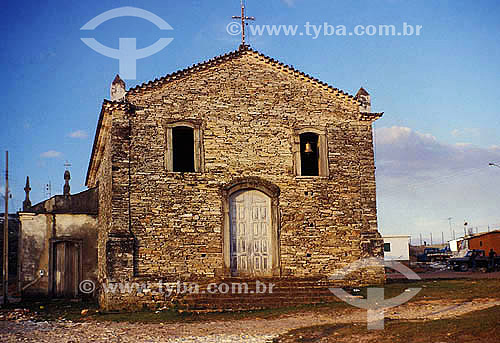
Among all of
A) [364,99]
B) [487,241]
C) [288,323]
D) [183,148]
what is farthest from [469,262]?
[288,323]

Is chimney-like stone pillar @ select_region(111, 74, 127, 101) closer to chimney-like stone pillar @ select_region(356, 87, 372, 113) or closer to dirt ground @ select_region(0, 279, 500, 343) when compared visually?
dirt ground @ select_region(0, 279, 500, 343)

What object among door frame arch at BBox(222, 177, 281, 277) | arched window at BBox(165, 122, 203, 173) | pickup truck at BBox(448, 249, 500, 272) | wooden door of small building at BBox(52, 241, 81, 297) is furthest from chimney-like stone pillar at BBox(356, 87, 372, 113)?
pickup truck at BBox(448, 249, 500, 272)

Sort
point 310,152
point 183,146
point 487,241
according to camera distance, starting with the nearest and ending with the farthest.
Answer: point 310,152
point 183,146
point 487,241

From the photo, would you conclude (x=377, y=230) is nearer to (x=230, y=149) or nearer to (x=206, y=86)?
(x=230, y=149)

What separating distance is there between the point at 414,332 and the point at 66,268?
51.8ft

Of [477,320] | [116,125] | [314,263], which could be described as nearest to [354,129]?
[314,263]

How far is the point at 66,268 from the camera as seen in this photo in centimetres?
2250

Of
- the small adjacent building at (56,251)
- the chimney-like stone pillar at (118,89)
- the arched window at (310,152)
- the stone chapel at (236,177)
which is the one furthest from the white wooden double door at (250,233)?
the small adjacent building at (56,251)

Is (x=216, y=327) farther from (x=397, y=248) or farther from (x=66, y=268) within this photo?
(x=397, y=248)

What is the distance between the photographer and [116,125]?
19.0 meters

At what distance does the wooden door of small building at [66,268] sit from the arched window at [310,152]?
31.1 ft

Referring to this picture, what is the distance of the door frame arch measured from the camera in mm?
19344

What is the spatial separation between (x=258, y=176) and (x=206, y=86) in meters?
Result: 3.68

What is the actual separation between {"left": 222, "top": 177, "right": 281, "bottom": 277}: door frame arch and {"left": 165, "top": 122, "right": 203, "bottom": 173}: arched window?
131 cm
